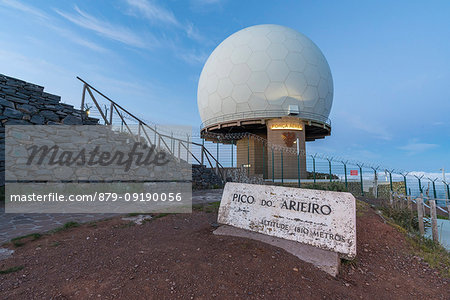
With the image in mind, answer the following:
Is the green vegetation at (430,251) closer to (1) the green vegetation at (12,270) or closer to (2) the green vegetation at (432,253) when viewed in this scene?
(2) the green vegetation at (432,253)

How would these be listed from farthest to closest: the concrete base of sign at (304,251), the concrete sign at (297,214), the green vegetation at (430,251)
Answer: the green vegetation at (430,251) < the concrete sign at (297,214) < the concrete base of sign at (304,251)

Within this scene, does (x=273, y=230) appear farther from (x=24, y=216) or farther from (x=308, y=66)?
(x=308, y=66)

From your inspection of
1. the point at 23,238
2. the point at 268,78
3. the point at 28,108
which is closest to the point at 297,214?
the point at 23,238

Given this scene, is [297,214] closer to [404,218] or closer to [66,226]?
[66,226]

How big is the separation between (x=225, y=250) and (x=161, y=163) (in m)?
8.05

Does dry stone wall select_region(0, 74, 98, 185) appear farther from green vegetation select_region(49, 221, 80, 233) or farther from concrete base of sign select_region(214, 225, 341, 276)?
concrete base of sign select_region(214, 225, 341, 276)

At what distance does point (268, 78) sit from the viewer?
16516 mm

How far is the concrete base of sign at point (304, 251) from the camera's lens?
2.93 metres

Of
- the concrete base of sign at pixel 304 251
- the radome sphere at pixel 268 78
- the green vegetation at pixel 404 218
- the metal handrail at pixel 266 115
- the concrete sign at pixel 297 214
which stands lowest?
the green vegetation at pixel 404 218

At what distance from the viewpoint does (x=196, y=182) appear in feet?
38.9

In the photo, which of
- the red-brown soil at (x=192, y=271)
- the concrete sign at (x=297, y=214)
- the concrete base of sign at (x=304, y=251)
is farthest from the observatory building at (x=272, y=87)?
the red-brown soil at (x=192, y=271)

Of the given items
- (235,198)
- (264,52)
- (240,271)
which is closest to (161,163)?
(235,198)

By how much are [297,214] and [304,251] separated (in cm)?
59

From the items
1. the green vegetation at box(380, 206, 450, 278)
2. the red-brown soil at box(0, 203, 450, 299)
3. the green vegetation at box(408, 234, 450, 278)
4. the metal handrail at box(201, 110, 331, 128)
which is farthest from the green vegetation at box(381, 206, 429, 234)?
the metal handrail at box(201, 110, 331, 128)
